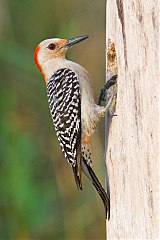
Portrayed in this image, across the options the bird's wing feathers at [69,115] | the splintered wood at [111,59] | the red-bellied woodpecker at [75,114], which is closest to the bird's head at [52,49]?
the red-bellied woodpecker at [75,114]

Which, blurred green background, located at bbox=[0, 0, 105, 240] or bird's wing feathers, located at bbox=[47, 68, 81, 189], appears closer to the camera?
bird's wing feathers, located at bbox=[47, 68, 81, 189]

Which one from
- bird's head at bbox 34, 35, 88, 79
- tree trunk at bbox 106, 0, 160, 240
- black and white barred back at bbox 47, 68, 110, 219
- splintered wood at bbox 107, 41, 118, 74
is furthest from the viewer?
bird's head at bbox 34, 35, 88, 79

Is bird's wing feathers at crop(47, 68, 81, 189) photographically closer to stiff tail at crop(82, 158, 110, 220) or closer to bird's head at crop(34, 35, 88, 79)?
stiff tail at crop(82, 158, 110, 220)

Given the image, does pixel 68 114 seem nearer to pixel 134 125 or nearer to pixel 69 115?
pixel 69 115

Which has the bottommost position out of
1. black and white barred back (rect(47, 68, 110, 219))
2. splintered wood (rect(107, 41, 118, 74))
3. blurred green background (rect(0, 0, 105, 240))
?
Result: blurred green background (rect(0, 0, 105, 240))

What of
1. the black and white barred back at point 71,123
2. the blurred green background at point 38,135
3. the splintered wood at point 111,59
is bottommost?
the blurred green background at point 38,135

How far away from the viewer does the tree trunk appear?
354 centimetres

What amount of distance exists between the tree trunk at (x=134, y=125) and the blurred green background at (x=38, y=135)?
1530 millimetres

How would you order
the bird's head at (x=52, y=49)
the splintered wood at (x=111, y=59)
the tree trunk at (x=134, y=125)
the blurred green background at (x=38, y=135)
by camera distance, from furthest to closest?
the blurred green background at (x=38, y=135) → the bird's head at (x=52, y=49) → the splintered wood at (x=111, y=59) → the tree trunk at (x=134, y=125)

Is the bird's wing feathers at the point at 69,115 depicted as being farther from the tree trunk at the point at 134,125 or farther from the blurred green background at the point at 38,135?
the blurred green background at the point at 38,135

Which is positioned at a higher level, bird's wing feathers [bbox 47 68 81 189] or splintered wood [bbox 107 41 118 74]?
splintered wood [bbox 107 41 118 74]

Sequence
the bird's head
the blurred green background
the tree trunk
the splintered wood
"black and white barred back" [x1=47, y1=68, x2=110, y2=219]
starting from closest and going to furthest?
the tree trunk < the splintered wood < "black and white barred back" [x1=47, y1=68, x2=110, y2=219] < the bird's head < the blurred green background

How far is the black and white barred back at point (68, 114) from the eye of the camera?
4.54 metres

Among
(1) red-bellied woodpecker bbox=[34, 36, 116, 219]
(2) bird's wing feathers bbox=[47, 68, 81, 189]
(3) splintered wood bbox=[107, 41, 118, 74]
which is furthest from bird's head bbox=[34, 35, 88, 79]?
(3) splintered wood bbox=[107, 41, 118, 74]
